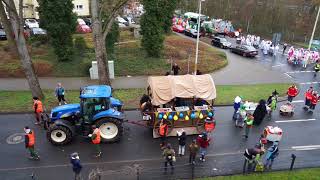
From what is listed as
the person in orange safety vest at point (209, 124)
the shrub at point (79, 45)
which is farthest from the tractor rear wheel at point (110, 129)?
the shrub at point (79, 45)

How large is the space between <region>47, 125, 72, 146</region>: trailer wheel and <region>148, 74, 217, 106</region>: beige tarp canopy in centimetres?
441

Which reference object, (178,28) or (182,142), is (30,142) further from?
(178,28)

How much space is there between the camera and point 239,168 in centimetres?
1384

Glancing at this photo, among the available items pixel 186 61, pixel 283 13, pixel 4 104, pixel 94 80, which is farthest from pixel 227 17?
pixel 4 104

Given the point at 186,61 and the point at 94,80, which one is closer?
the point at 94,80

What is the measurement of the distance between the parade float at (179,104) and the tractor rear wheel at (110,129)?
4.75 feet

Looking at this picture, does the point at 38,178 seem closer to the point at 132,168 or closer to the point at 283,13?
the point at 132,168

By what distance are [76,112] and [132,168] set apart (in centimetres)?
403

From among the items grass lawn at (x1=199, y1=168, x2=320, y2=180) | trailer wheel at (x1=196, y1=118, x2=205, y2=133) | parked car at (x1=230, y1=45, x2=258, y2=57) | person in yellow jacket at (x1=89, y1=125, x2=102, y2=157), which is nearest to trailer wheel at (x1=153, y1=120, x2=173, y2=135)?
trailer wheel at (x1=196, y1=118, x2=205, y2=133)

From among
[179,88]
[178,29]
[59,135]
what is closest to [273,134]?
[179,88]

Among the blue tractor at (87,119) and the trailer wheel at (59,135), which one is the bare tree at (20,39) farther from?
the trailer wheel at (59,135)

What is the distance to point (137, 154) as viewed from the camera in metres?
14.7

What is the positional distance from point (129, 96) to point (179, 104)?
Result: 5927 mm

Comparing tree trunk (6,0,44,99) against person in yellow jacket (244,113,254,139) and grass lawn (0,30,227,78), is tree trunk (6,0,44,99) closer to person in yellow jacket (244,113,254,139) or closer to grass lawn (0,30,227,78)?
grass lawn (0,30,227,78)
